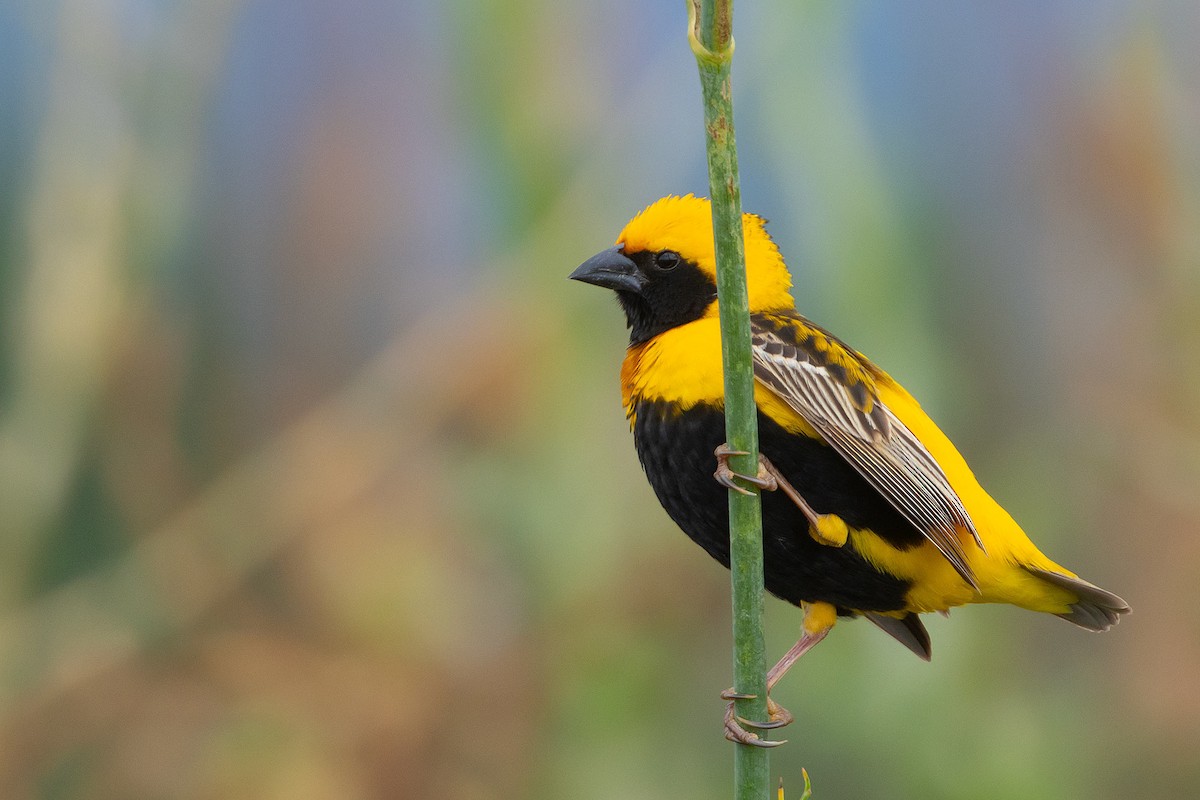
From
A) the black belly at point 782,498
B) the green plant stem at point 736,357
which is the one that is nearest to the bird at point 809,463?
the black belly at point 782,498

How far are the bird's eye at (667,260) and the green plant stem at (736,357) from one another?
1.98 ft

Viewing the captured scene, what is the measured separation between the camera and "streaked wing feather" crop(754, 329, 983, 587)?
120 cm

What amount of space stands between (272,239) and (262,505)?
0.54 metres

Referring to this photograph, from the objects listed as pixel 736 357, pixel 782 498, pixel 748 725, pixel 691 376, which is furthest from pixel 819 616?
pixel 736 357

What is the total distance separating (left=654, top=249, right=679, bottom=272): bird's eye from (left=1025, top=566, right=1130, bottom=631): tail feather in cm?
53

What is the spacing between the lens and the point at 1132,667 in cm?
232

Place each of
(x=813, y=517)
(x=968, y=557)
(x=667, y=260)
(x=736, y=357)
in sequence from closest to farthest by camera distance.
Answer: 1. (x=736, y=357)
2. (x=813, y=517)
3. (x=968, y=557)
4. (x=667, y=260)

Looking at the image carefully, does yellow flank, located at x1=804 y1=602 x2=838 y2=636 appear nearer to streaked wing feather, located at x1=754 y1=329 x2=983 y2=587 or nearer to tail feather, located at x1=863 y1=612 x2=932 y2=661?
tail feather, located at x1=863 y1=612 x2=932 y2=661

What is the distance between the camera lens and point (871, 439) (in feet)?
4.08

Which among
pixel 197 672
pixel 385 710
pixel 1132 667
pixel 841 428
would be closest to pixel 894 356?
pixel 1132 667

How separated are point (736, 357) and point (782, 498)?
1.54ft

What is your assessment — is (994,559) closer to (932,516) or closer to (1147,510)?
(932,516)

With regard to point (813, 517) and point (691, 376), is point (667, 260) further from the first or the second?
point (813, 517)

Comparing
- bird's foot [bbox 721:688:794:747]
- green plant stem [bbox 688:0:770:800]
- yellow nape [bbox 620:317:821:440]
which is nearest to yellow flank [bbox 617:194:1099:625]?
→ yellow nape [bbox 620:317:821:440]
